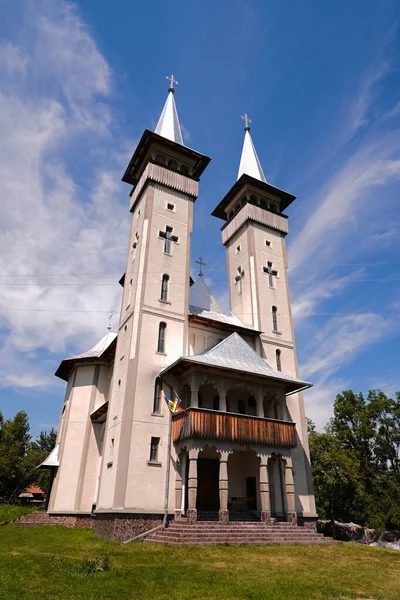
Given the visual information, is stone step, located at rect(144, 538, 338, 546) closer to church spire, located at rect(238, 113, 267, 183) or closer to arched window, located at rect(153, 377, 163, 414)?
arched window, located at rect(153, 377, 163, 414)

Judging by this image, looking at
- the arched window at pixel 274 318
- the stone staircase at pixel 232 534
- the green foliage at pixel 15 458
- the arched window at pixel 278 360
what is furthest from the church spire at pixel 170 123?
the green foliage at pixel 15 458

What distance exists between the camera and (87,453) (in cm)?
2730

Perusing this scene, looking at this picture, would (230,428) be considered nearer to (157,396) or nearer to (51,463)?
(157,396)

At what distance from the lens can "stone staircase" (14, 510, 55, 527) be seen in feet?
83.4

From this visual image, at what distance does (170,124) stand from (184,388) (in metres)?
21.9

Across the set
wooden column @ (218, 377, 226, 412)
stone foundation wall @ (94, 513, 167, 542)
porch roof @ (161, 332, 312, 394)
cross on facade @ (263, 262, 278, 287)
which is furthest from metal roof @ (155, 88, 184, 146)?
stone foundation wall @ (94, 513, 167, 542)

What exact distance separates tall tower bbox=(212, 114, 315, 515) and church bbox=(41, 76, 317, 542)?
0.31 feet

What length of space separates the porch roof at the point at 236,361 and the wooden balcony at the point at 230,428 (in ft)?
7.34

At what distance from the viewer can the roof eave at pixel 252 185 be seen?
1291 inches

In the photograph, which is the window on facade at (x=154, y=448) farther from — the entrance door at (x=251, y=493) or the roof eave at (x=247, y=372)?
the entrance door at (x=251, y=493)

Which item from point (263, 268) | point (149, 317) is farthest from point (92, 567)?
point (263, 268)

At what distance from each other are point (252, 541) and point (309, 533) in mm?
3498

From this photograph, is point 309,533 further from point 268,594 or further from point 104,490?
point 268,594

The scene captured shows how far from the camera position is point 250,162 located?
37.2m
